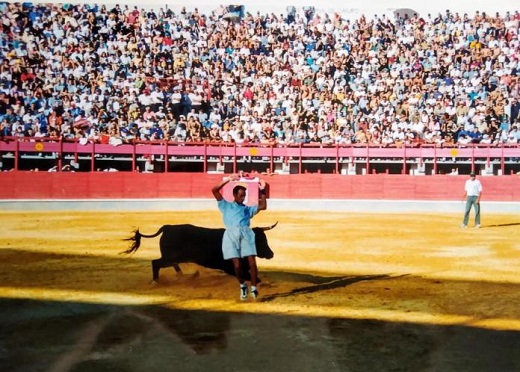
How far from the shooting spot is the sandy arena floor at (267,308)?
2.41m

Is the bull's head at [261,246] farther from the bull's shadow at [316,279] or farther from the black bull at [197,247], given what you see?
the bull's shadow at [316,279]

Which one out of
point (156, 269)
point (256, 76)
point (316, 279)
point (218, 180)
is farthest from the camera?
point (256, 76)

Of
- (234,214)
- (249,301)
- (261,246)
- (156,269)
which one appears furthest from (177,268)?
(234,214)

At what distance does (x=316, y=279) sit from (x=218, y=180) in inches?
A: 93.3

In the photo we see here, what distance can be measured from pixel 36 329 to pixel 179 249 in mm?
1274

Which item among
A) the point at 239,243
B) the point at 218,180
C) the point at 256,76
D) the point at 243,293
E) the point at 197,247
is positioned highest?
the point at 256,76

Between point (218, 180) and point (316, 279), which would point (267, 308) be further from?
point (218, 180)

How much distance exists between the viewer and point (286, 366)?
2301mm

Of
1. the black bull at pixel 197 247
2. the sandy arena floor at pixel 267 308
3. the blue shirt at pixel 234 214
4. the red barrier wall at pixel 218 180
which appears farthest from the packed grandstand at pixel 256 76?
the blue shirt at pixel 234 214

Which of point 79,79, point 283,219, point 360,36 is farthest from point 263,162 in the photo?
point 79,79

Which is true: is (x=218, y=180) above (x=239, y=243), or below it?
above

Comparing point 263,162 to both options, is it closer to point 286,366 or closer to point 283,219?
point 283,219

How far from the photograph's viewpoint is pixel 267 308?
3273 millimetres

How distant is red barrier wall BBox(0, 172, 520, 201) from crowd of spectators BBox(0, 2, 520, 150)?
595 mm
